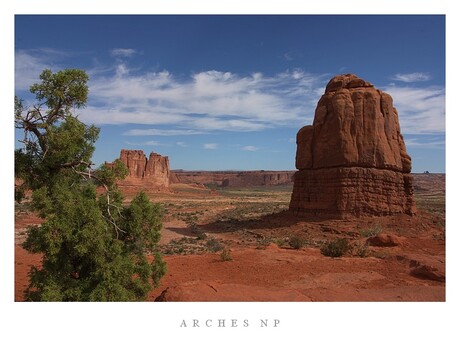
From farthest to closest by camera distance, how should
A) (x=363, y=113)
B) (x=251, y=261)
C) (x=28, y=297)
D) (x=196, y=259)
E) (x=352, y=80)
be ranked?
1. (x=352, y=80)
2. (x=363, y=113)
3. (x=196, y=259)
4. (x=251, y=261)
5. (x=28, y=297)

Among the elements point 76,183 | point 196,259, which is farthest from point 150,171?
point 76,183

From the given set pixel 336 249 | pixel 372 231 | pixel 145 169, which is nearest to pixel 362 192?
pixel 372 231

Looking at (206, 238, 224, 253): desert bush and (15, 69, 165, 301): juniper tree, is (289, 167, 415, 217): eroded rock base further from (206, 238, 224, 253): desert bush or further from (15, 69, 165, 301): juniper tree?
(15, 69, 165, 301): juniper tree

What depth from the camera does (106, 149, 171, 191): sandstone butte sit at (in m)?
79.4

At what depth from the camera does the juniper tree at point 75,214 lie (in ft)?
22.1

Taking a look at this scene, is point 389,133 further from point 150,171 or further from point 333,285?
point 150,171

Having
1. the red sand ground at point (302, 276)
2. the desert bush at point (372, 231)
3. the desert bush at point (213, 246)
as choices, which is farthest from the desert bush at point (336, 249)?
the desert bush at point (372, 231)

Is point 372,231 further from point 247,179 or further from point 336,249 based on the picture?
point 247,179

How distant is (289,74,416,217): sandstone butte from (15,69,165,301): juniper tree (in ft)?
62.8

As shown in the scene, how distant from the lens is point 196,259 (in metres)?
14.2

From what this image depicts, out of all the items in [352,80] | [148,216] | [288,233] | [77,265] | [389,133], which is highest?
[352,80]

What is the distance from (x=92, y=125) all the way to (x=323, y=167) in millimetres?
21157

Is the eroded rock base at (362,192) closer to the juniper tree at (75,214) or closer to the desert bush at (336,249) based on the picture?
the desert bush at (336,249)

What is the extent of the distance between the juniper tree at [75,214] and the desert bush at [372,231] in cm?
1648
